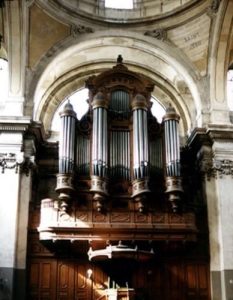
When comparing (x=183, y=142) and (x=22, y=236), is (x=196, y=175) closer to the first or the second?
(x=183, y=142)

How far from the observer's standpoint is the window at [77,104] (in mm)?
17875

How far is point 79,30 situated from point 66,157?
4.77 m

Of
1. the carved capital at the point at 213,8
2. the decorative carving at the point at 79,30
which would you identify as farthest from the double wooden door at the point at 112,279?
the carved capital at the point at 213,8

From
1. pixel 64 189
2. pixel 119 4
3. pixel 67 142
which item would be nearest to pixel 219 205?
pixel 64 189

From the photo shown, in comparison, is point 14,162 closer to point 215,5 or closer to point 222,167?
point 222,167

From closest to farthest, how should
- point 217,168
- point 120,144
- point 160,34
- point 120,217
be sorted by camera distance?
point 120,217, point 120,144, point 217,168, point 160,34

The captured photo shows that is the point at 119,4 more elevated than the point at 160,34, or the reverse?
the point at 119,4

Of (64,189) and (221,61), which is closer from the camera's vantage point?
(64,189)

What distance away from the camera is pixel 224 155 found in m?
15.3

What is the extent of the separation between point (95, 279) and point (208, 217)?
12.0 ft


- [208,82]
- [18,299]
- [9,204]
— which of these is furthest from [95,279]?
[208,82]

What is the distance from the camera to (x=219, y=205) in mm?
14727

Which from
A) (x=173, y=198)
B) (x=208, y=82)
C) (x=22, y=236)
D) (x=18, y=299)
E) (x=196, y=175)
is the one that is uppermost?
(x=208, y=82)

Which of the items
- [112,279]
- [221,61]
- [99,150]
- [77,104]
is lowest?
[112,279]
